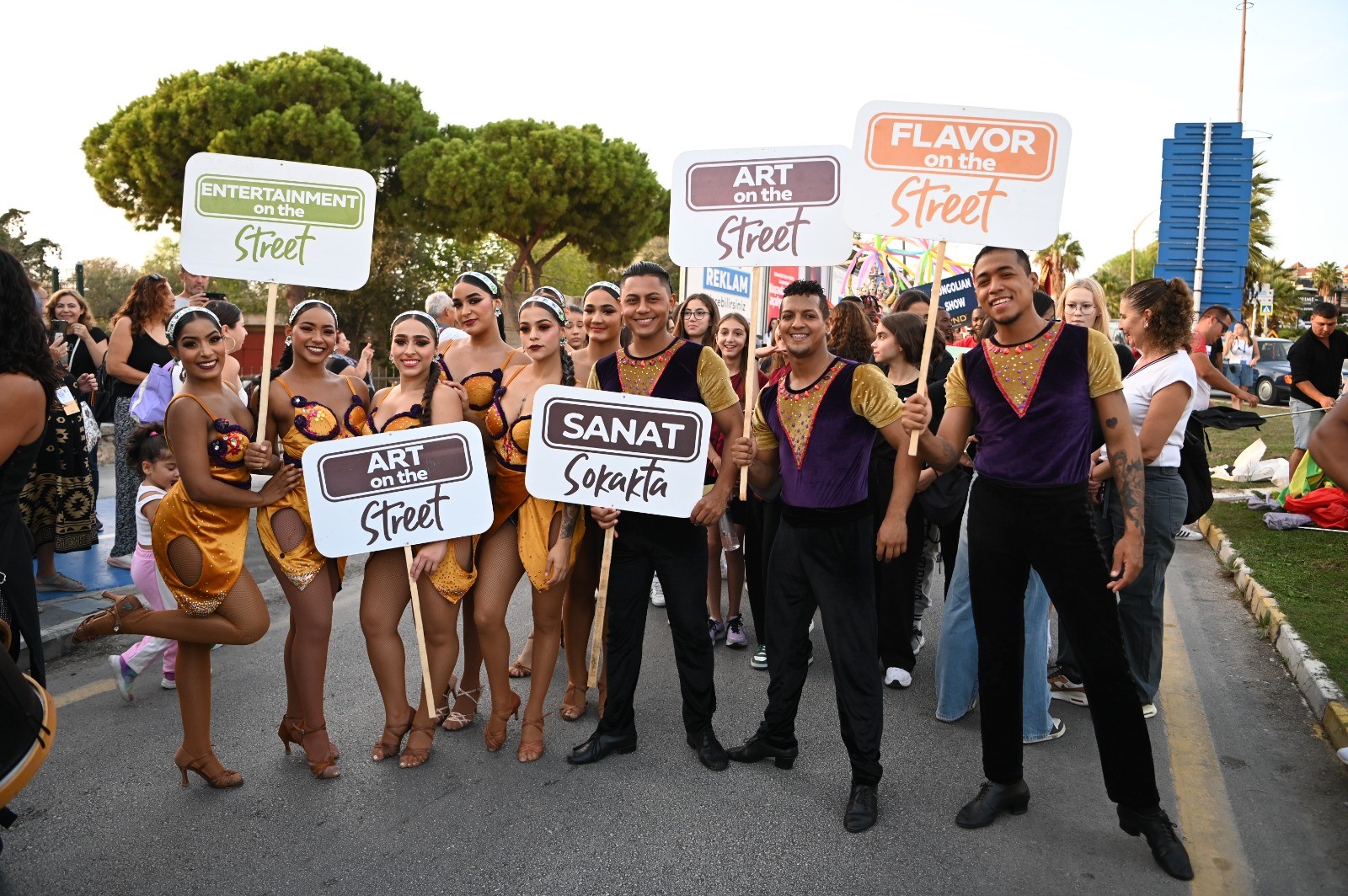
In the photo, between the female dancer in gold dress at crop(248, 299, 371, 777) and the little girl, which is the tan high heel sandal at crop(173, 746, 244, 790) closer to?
the female dancer in gold dress at crop(248, 299, 371, 777)

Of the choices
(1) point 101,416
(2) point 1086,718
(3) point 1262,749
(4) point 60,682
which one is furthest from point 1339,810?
(1) point 101,416

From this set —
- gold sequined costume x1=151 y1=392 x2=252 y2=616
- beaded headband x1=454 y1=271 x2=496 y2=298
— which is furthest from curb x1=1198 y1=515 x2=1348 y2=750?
gold sequined costume x1=151 y1=392 x2=252 y2=616

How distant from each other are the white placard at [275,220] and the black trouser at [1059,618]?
2864 millimetres

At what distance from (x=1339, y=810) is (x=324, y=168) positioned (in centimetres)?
498

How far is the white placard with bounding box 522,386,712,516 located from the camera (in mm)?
4082

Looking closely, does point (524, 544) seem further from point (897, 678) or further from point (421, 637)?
point (897, 678)

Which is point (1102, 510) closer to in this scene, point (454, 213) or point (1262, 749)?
point (1262, 749)

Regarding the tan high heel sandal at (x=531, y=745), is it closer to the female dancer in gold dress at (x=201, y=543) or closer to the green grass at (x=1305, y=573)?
the female dancer in gold dress at (x=201, y=543)

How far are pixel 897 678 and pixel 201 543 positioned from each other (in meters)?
3.43

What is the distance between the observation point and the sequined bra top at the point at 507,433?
4461 mm

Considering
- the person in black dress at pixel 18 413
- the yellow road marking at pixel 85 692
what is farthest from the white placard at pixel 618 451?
the yellow road marking at pixel 85 692

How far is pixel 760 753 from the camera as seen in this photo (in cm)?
418

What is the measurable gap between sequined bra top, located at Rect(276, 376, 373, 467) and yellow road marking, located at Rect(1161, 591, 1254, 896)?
364 centimetres

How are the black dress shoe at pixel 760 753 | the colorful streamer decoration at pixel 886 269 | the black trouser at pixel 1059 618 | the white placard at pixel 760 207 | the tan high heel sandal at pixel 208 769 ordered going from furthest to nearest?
the colorful streamer decoration at pixel 886 269
the white placard at pixel 760 207
the black dress shoe at pixel 760 753
the tan high heel sandal at pixel 208 769
the black trouser at pixel 1059 618
